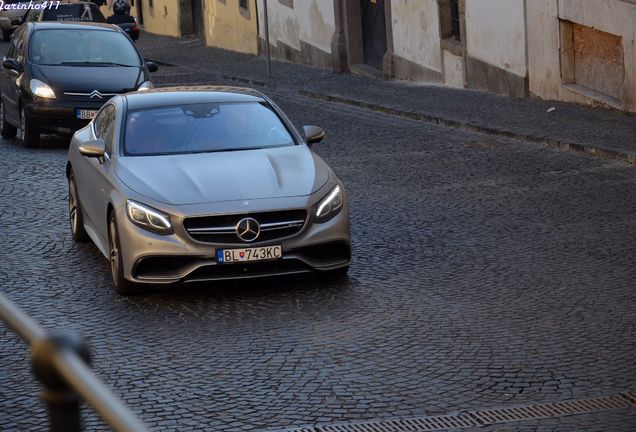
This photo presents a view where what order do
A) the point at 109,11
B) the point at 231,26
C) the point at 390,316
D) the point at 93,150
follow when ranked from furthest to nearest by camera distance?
the point at 109,11 → the point at 231,26 → the point at 93,150 → the point at 390,316

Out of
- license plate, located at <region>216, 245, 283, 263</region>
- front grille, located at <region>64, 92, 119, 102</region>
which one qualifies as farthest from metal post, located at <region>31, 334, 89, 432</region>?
front grille, located at <region>64, 92, 119, 102</region>

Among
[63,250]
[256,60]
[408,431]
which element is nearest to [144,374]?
[408,431]

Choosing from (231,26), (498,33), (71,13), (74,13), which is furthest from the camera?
(231,26)

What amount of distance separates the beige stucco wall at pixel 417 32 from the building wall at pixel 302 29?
378 cm

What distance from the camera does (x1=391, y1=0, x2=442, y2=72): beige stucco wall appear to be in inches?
1043

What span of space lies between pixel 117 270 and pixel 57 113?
9686 millimetres

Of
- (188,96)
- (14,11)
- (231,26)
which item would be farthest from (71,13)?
(188,96)

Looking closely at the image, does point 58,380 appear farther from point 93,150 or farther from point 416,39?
point 416,39

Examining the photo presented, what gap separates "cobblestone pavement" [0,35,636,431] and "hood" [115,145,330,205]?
0.72 metres

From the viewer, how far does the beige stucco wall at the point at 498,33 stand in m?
22.9

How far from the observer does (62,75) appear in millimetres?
19875

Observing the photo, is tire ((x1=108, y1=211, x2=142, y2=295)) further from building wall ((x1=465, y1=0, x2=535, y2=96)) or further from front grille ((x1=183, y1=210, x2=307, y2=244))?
building wall ((x1=465, y1=0, x2=535, y2=96))

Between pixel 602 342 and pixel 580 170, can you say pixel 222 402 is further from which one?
pixel 580 170

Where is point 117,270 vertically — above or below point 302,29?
above
